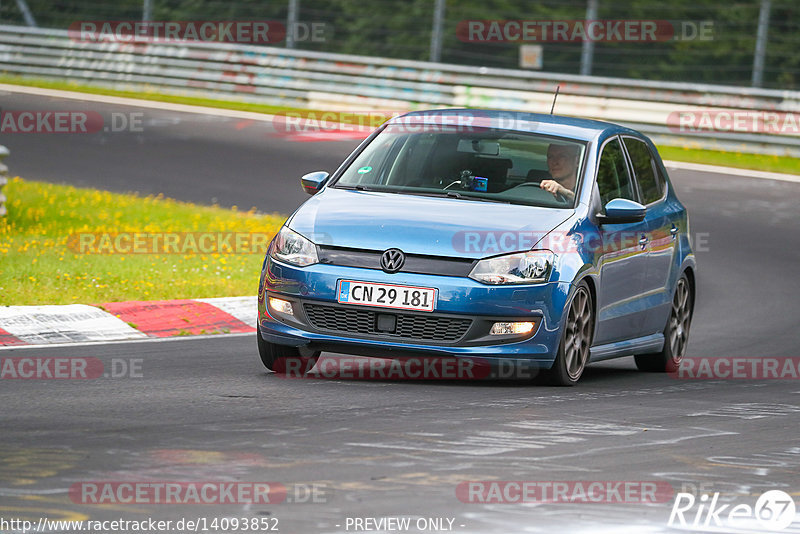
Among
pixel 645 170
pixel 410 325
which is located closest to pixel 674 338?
pixel 645 170

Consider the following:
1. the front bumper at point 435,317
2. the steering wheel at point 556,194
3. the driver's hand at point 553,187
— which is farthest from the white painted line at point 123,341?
the driver's hand at point 553,187

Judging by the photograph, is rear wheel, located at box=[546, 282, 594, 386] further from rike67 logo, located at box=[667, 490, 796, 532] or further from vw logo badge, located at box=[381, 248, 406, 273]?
rike67 logo, located at box=[667, 490, 796, 532]

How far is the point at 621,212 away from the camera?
920 centimetres

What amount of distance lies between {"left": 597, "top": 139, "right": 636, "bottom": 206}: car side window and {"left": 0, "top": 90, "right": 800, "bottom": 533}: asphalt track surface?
1.19 meters

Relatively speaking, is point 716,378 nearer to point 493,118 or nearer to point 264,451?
point 493,118

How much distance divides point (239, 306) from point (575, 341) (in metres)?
3.78

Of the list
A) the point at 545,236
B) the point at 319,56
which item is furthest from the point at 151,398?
the point at 319,56

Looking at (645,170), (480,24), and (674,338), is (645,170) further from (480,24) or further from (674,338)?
(480,24)

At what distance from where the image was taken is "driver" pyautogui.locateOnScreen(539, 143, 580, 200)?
9320mm

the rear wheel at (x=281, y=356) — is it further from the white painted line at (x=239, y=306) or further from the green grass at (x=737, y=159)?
the green grass at (x=737, y=159)

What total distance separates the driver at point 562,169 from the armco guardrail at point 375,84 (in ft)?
46.1

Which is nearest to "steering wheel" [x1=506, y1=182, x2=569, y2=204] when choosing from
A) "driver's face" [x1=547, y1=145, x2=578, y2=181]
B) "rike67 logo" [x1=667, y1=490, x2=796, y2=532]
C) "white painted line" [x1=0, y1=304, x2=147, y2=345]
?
"driver's face" [x1=547, y1=145, x2=578, y2=181]

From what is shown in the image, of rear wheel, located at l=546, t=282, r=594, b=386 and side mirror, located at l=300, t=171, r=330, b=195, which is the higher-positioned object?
side mirror, located at l=300, t=171, r=330, b=195

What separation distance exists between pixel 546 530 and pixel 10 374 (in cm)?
417
